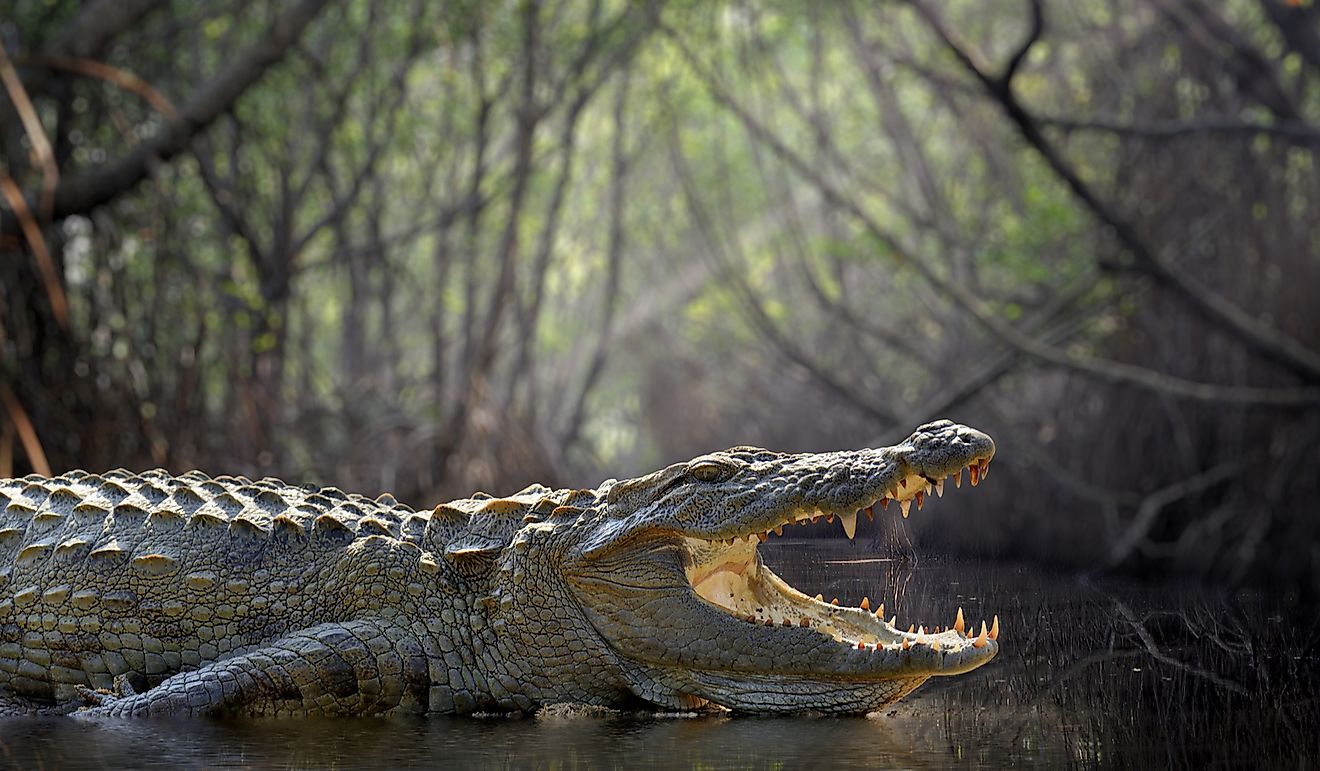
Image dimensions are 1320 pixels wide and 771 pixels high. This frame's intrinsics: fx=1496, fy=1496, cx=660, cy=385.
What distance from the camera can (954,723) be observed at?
2918 millimetres

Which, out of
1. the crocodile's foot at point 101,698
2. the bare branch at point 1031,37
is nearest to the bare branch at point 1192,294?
the bare branch at point 1031,37

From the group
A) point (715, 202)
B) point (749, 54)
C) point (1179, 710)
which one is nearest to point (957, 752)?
point (1179, 710)

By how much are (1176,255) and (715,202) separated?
37.9 ft

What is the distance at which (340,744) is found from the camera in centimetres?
290

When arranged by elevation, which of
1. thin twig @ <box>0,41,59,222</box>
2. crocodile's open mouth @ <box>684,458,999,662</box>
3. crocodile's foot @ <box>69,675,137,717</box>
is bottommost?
crocodile's foot @ <box>69,675,137,717</box>

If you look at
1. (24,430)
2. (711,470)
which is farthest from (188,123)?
(711,470)

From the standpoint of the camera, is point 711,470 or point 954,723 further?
point 711,470

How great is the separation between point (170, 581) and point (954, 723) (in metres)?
1.94

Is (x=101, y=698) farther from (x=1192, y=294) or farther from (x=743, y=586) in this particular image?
(x=1192, y=294)

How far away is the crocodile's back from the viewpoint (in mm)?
3635

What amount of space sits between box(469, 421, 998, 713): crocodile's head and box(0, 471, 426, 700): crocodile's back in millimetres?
505

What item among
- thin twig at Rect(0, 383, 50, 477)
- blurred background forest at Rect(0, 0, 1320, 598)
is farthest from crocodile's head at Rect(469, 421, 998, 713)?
thin twig at Rect(0, 383, 50, 477)

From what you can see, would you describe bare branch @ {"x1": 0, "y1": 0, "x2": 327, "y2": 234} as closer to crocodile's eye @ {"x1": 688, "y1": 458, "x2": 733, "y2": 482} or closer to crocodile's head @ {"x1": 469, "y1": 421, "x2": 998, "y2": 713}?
crocodile's head @ {"x1": 469, "y1": 421, "x2": 998, "y2": 713}

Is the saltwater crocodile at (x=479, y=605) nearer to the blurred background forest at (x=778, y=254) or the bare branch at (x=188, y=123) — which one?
the blurred background forest at (x=778, y=254)
